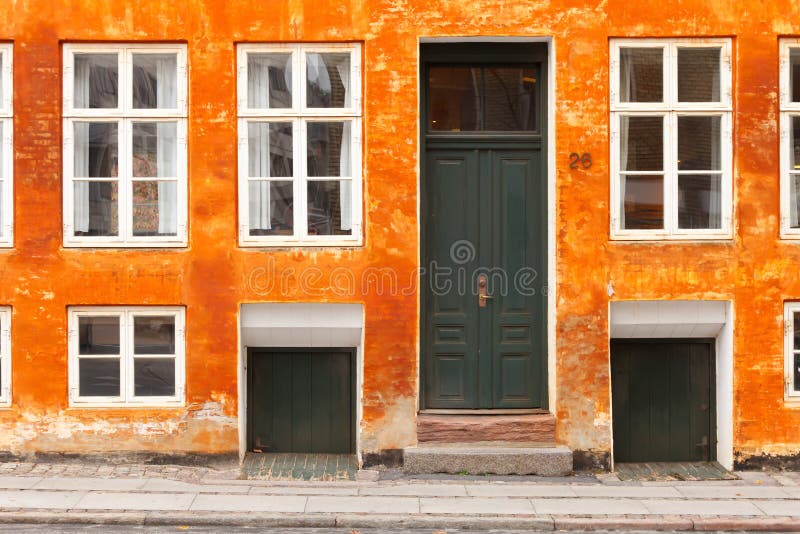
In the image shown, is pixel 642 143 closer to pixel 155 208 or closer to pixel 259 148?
pixel 259 148

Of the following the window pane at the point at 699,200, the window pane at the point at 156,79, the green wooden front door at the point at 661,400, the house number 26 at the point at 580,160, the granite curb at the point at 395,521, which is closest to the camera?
the granite curb at the point at 395,521

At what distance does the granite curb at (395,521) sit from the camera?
8.06 metres

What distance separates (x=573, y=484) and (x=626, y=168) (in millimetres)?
3484

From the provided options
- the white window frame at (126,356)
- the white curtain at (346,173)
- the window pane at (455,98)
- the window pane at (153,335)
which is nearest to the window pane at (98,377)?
the white window frame at (126,356)

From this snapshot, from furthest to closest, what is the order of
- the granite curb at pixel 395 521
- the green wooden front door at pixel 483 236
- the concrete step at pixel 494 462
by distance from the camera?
the green wooden front door at pixel 483 236 → the concrete step at pixel 494 462 → the granite curb at pixel 395 521

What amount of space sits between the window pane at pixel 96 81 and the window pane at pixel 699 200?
6.34m

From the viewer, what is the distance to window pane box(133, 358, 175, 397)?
9.85m

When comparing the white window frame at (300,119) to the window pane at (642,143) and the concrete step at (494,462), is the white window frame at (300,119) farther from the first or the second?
the window pane at (642,143)

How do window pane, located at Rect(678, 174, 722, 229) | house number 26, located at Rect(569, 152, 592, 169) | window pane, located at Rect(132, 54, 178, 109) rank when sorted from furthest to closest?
window pane, located at Rect(678, 174, 722, 229), window pane, located at Rect(132, 54, 178, 109), house number 26, located at Rect(569, 152, 592, 169)

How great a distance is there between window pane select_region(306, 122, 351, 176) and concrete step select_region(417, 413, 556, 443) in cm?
294

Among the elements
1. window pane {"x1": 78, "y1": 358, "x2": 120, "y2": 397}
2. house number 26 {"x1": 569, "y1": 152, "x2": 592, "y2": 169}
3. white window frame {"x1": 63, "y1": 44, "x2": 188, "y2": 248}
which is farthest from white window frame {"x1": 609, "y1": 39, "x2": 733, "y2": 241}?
window pane {"x1": 78, "y1": 358, "x2": 120, "y2": 397}

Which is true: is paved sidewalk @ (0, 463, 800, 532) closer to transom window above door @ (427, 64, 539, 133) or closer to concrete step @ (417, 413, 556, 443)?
concrete step @ (417, 413, 556, 443)

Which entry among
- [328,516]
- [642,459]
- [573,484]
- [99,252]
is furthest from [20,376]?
[642,459]

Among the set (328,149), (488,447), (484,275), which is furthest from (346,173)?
(488,447)
